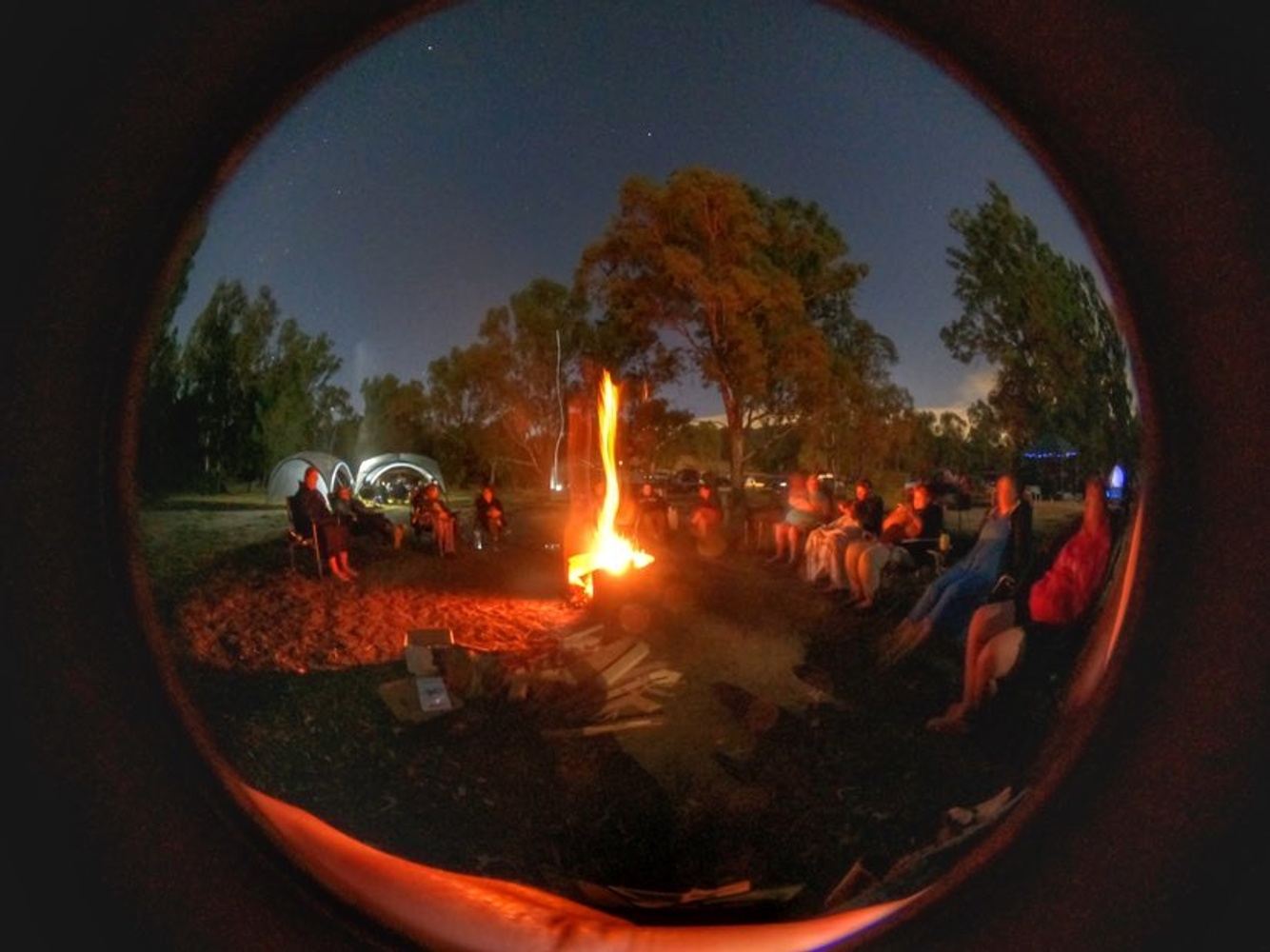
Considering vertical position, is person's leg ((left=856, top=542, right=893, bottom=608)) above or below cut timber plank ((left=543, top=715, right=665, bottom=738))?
above

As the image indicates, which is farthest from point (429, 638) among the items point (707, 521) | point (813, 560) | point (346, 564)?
point (813, 560)

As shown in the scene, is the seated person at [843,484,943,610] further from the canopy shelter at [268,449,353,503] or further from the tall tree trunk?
the canopy shelter at [268,449,353,503]

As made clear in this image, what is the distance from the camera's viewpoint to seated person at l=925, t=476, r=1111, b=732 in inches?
57.1

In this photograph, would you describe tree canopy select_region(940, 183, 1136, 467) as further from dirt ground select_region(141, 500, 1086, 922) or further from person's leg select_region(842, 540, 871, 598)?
person's leg select_region(842, 540, 871, 598)

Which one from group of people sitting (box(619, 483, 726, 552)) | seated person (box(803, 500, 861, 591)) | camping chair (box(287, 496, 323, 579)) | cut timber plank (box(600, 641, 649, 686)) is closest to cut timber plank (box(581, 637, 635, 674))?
cut timber plank (box(600, 641, 649, 686))

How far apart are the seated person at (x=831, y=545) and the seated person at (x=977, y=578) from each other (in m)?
0.10

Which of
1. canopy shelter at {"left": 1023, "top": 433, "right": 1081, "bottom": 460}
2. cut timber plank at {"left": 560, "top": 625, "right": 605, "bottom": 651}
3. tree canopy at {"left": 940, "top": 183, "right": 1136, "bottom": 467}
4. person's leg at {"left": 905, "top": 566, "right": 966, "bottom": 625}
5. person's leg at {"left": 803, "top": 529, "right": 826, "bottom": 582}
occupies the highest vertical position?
tree canopy at {"left": 940, "top": 183, "right": 1136, "bottom": 467}

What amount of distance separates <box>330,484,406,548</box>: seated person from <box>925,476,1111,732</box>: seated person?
0.72 m

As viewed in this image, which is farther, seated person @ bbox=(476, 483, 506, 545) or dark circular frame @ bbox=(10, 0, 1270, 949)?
seated person @ bbox=(476, 483, 506, 545)

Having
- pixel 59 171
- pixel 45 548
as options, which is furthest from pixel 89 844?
pixel 59 171

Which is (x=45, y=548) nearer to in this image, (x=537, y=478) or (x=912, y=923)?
(x=537, y=478)

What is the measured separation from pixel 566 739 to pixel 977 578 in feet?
1.82

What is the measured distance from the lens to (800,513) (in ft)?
4.89

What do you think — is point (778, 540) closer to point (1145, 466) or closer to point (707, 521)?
point (707, 521)
